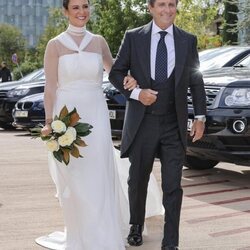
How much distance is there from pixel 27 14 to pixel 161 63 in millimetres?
133059

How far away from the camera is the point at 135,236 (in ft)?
14.1

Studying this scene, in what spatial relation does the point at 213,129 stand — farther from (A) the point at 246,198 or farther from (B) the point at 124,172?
(B) the point at 124,172

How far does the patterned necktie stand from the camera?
3959 millimetres

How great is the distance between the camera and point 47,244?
4344 millimetres

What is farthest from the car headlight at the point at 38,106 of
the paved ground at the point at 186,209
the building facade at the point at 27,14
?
the building facade at the point at 27,14

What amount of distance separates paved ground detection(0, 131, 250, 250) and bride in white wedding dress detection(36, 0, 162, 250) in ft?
1.06

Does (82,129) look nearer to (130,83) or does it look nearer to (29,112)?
(130,83)

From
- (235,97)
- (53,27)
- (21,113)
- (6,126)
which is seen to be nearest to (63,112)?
(235,97)

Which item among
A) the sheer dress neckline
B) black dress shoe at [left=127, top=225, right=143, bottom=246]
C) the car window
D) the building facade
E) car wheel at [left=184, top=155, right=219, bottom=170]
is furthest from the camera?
the building facade

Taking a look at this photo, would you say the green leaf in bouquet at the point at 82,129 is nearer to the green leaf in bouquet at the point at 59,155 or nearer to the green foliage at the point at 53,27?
the green leaf in bouquet at the point at 59,155

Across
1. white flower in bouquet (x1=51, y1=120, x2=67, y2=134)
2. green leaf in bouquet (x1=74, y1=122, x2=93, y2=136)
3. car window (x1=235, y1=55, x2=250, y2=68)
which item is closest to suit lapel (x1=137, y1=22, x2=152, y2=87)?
green leaf in bouquet (x1=74, y1=122, x2=93, y2=136)

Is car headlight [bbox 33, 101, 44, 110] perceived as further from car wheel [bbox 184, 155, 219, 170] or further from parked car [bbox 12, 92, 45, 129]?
car wheel [bbox 184, 155, 219, 170]

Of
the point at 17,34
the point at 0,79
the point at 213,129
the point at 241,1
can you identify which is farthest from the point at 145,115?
the point at 17,34

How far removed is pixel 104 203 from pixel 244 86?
2.50 metres
